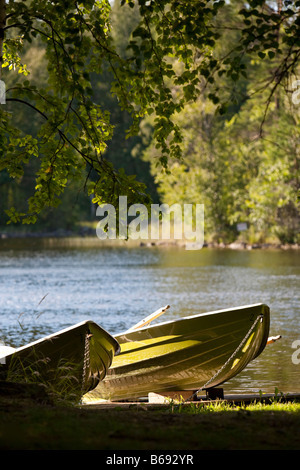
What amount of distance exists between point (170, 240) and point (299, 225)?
38.3 feet

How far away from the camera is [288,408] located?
787 cm

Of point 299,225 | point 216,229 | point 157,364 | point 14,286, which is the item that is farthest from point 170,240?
point 157,364

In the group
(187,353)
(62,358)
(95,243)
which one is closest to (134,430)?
(62,358)

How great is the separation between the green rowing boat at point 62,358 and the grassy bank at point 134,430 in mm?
1942

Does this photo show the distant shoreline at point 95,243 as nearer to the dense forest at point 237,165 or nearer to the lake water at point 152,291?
the dense forest at point 237,165

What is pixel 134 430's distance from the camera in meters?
5.80

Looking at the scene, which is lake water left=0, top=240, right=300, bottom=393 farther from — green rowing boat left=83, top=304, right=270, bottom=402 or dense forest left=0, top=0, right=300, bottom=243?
dense forest left=0, top=0, right=300, bottom=243

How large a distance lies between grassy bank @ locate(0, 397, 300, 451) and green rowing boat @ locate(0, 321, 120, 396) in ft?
6.37

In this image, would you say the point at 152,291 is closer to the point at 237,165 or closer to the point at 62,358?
the point at 62,358

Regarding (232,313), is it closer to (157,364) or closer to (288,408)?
(157,364)

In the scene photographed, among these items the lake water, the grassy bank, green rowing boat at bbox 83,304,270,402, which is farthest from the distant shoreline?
the grassy bank

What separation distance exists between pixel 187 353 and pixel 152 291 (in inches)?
689

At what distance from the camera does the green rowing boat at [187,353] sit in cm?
987

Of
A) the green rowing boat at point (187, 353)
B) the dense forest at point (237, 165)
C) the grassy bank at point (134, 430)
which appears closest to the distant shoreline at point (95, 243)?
the dense forest at point (237, 165)
